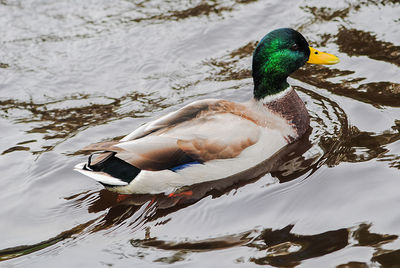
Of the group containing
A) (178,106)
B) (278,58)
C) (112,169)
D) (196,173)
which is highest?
(278,58)

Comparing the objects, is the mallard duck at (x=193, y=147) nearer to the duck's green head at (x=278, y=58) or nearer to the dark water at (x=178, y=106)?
the duck's green head at (x=278, y=58)

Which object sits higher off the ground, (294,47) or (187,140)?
(294,47)

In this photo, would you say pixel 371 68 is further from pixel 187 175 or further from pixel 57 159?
pixel 57 159

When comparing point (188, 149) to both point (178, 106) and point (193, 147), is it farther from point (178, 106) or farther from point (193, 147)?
point (178, 106)

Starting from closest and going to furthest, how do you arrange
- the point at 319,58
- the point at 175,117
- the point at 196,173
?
the point at 196,173 → the point at 175,117 → the point at 319,58

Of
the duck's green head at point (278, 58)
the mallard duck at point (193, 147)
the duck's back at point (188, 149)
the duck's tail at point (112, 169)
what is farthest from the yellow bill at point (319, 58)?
the duck's tail at point (112, 169)

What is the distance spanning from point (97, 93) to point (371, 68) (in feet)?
10.4

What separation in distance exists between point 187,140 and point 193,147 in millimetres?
78

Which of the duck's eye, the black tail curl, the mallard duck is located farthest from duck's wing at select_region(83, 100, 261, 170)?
the duck's eye

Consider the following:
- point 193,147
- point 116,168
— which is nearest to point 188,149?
point 193,147

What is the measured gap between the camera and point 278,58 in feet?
19.6

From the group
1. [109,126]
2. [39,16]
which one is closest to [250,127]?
[109,126]

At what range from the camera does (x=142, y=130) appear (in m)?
5.48

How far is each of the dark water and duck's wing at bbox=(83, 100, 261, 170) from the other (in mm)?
336
